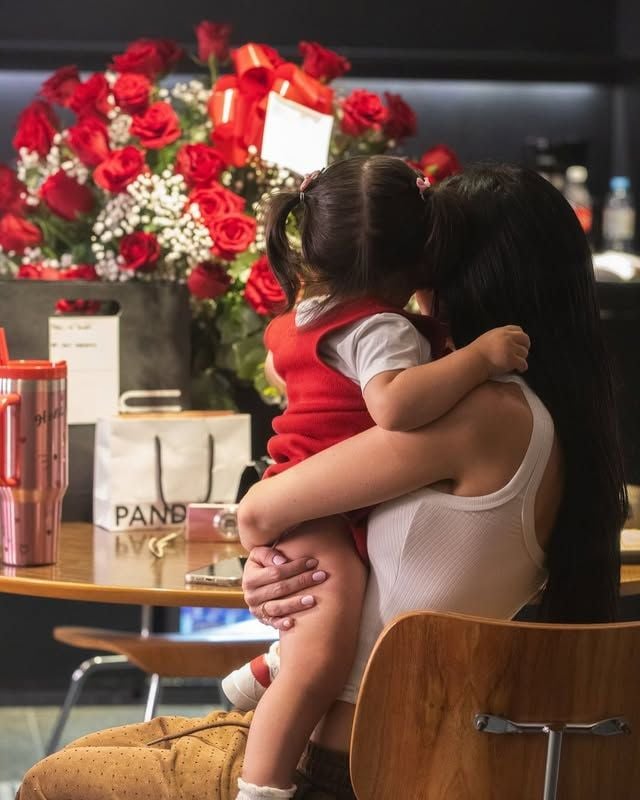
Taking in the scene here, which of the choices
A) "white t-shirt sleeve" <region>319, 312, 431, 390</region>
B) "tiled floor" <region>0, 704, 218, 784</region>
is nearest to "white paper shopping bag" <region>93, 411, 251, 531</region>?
"white t-shirt sleeve" <region>319, 312, 431, 390</region>

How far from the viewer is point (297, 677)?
1502mm

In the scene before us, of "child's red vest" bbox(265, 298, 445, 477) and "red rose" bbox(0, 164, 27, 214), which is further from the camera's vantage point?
"red rose" bbox(0, 164, 27, 214)

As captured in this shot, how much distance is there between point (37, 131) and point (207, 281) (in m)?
0.45

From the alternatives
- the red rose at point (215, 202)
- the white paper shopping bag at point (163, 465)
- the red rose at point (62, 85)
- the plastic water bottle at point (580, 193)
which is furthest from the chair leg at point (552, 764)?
the plastic water bottle at point (580, 193)

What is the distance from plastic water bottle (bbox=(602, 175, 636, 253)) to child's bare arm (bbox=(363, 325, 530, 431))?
3.27 m

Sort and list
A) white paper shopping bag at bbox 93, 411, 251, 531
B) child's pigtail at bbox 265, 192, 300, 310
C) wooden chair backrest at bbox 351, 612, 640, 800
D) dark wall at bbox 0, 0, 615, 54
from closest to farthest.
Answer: wooden chair backrest at bbox 351, 612, 640, 800
child's pigtail at bbox 265, 192, 300, 310
white paper shopping bag at bbox 93, 411, 251, 531
dark wall at bbox 0, 0, 615, 54

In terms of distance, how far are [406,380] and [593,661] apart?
0.34m

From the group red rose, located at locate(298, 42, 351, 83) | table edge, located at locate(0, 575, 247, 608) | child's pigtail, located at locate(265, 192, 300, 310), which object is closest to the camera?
child's pigtail, located at locate(265, 192, 300, 310)

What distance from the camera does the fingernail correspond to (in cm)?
153

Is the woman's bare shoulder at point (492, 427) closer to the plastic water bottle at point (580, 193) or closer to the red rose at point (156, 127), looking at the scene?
the red rose at point (156, 127)

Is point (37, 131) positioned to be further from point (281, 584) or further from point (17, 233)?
point (281, 584)

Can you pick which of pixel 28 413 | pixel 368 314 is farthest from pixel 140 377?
pixel 368 314

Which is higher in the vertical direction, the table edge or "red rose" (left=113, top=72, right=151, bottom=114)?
"red rose" (left=113, top=72, right=151, bottom=114)

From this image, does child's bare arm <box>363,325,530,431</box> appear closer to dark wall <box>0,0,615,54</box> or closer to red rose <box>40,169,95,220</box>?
red rose <box>40,169,95,220</box>
